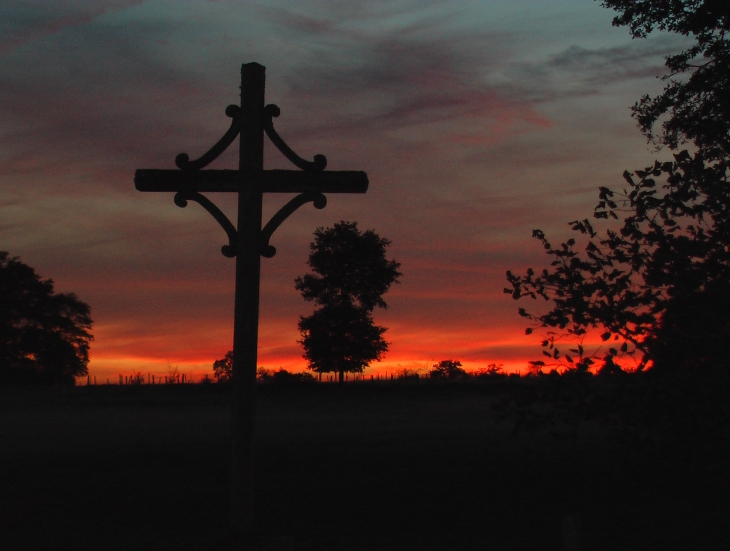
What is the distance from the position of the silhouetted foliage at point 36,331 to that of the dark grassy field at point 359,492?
36.5 metres

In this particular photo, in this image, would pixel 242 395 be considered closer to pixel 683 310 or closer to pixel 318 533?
pixel 318 533

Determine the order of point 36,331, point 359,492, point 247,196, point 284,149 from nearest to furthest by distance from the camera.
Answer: point 247,196 < point 284,149 < point 359,492 < point 36,331

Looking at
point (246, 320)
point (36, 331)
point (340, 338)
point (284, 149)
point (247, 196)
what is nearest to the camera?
point (246, 320)

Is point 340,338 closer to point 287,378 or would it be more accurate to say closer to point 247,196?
point 287,378

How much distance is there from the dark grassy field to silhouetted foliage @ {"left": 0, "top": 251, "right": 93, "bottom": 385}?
36.5 metres

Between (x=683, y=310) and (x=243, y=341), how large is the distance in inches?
254

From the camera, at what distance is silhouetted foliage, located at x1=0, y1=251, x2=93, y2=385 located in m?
62.3

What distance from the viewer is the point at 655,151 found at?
784 inches

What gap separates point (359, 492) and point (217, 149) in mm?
7036

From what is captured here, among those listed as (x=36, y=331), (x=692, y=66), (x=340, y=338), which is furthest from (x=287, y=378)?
(x=692, y=66)


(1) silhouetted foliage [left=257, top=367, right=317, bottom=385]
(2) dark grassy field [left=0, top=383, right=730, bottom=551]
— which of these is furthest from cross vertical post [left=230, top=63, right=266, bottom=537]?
(1) silhouetted foliage [left=257, top=367, right=317, bottom=385]

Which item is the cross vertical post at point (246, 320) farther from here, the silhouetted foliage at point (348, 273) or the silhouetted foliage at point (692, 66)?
the silhouetted foliage at point (348, 273)

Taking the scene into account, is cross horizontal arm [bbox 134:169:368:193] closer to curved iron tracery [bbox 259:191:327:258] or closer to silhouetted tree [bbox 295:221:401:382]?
curved iron tracery [bbox 259:191:327:258]

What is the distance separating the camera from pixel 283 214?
417 inches
